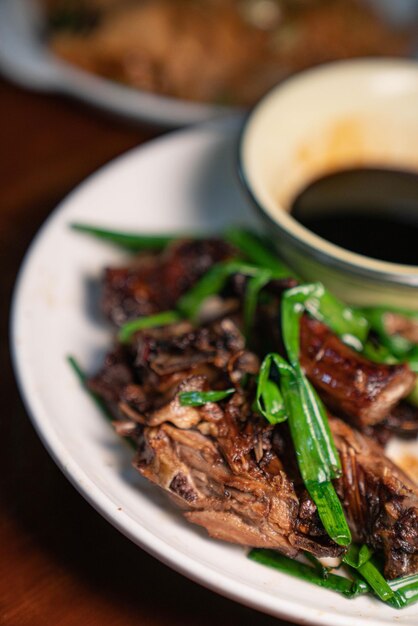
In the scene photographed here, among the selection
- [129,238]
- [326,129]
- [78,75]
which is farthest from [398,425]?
[78,75]

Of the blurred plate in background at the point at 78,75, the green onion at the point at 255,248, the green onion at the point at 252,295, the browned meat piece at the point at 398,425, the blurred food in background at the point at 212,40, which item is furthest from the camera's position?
the blurred food in background at the point at 212,40

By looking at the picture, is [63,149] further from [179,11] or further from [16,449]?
[16,449]

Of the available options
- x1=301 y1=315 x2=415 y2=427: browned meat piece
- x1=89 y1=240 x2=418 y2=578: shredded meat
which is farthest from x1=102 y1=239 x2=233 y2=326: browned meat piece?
x1=301 y1=315 x2=415 y2=427: browned meat piece

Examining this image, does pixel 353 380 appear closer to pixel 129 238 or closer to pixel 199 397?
pixel 199 397

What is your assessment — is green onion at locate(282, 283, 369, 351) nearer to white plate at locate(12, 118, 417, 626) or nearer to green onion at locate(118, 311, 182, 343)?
green onion at locate(118, 311, 182, 343)

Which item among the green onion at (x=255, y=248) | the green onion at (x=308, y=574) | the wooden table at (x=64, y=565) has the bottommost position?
the wooden table at (x=64, y=565)

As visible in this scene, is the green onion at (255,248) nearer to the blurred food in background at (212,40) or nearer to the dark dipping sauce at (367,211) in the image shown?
the dark dipping sauce at (367,211)

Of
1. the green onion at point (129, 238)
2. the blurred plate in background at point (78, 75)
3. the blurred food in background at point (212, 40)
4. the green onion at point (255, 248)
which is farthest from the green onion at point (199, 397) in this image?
the blurred food in background at point (212, 40)
